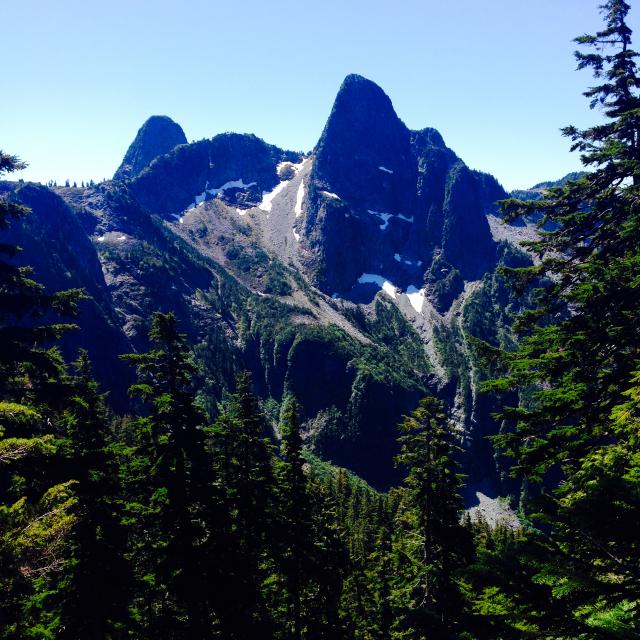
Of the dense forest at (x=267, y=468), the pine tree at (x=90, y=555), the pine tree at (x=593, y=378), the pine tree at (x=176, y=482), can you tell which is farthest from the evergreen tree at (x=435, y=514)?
the pine tree at (x=90, y=555)

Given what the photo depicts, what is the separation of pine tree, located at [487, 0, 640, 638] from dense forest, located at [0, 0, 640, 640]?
2.4 inches

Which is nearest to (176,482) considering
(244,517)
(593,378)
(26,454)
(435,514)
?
(244,517)

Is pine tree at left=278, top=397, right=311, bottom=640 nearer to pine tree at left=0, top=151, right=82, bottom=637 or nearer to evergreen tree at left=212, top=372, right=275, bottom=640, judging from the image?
evergreen tree at left=212, top=372, right=275, bottom=640

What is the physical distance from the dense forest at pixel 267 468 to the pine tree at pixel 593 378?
0.20 ft

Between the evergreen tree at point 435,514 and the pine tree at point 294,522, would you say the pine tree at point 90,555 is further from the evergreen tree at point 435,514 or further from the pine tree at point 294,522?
the evergreen tree at point 435,514

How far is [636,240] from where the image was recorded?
1620cm

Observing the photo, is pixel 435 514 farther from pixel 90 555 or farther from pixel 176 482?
pixel 90 555

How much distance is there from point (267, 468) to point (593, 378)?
1563cm

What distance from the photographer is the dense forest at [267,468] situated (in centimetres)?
940

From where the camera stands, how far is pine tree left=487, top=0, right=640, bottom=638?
4.39m

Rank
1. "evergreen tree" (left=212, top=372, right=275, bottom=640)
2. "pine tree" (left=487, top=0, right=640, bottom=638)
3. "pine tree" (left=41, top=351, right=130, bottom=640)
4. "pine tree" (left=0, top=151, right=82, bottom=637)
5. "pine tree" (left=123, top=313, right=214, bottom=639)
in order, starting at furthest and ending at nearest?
1. "evergreen tree" (left=212, top=372, right=275, bottom=640)
2. "pine tree" (left=123, top=313, right=214, bottom=639)
3. "pine tree" (left=41, top=351, right=130, bottom=640)
4. "pine tree" (left=0, top=151, right=82, bottom=637)
5. "pine tree" (left=487, top=0, right=640, bottom=638)

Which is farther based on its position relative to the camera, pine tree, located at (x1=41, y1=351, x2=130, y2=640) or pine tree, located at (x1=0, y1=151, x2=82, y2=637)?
pine tree, located at (x1=41, y1=351, x2=130, y2=640)

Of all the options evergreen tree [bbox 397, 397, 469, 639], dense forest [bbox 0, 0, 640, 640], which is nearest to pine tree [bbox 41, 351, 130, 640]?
dense forest [bbox 0, 0, 640, 640]

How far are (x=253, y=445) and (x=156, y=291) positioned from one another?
185600 mm
